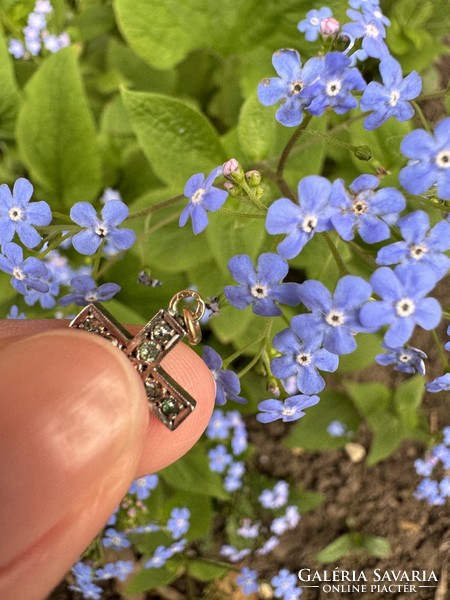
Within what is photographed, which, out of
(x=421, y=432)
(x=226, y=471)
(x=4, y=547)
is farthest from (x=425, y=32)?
(x=4, y=547)

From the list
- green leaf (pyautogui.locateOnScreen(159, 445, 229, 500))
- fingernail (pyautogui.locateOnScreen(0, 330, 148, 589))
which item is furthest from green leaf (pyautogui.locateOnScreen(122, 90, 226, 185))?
green leaf (pyautogui.locateOnScreen(159, 445, 229, 500))

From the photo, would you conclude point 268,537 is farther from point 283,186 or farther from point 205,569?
point 283,186

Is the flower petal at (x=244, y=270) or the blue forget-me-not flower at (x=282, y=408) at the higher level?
the flower petal at (x=244, y=270)

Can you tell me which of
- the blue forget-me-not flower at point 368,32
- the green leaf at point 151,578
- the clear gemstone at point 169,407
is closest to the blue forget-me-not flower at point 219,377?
the clear gemstone at point 169,407

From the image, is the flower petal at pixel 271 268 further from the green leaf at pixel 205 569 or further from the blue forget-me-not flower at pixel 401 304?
the green leaf at pixel 205 569

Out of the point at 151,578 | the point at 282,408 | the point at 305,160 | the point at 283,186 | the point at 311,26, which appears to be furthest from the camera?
the point at 151,578

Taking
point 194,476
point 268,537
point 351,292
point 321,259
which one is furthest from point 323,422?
point 351,292
